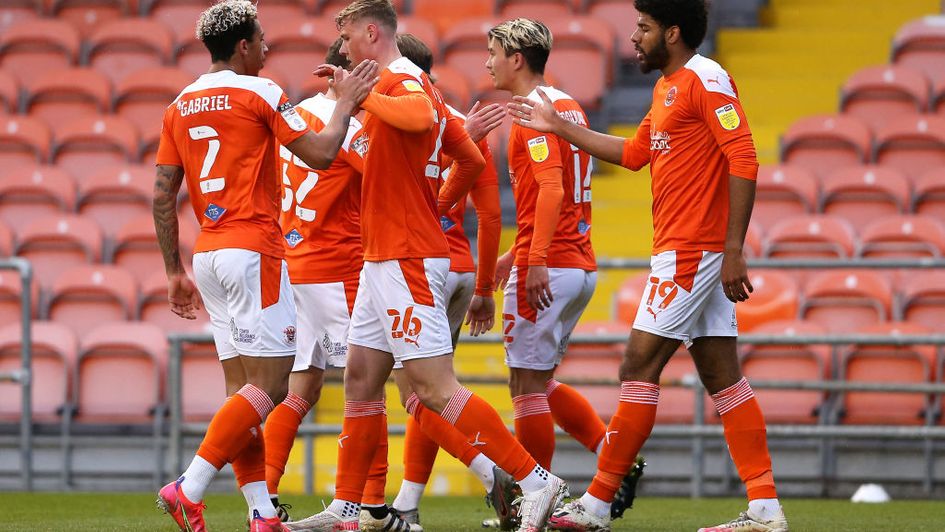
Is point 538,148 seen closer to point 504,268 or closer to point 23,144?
point 504,268

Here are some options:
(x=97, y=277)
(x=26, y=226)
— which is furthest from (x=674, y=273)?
(x=26, y=226)

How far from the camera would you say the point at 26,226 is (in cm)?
1153

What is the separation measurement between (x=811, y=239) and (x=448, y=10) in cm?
526

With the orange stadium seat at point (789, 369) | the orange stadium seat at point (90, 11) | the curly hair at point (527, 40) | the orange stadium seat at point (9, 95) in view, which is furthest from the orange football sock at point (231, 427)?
the orange stadium seat at point (90, 11)

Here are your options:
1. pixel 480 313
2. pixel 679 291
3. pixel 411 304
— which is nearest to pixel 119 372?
pixel 480 313

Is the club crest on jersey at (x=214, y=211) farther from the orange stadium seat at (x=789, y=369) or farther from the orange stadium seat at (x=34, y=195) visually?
the orange stadium seat at (x=34, y=195)

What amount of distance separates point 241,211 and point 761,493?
2.34 meters

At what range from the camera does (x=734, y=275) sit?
545 cm

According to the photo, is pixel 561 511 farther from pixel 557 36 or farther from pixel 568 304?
pixel 557 36

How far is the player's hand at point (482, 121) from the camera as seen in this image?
622cm

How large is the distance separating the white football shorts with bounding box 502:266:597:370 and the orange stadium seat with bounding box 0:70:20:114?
7.64 meters

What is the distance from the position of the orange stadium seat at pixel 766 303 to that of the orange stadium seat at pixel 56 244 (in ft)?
16.3

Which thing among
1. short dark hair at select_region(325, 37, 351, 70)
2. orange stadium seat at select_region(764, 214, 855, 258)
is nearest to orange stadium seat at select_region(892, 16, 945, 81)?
orange stadium seat at select_region(764, 214, 855, 258)

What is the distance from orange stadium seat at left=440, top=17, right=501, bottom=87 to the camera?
1251 cm
